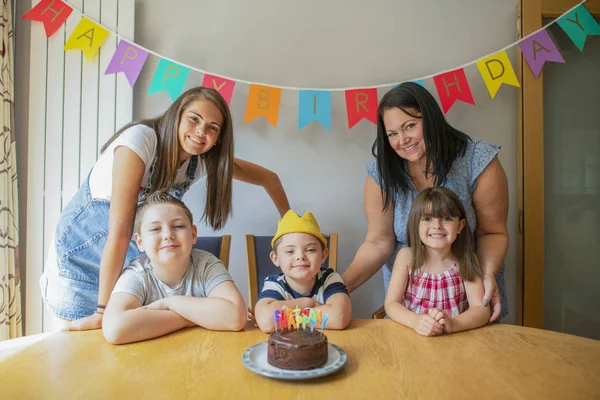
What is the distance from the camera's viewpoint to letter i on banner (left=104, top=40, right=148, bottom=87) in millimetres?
2203

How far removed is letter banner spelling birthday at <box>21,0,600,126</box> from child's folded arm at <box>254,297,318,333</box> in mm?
1093

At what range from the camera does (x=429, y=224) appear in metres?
1.56

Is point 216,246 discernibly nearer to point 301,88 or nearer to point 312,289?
point 312,289

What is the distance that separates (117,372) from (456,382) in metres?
0.71

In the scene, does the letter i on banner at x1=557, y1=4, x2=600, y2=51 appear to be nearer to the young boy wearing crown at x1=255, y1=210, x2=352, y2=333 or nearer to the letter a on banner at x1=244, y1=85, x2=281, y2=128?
the letter a on banner at x1=244, y1=85, x2=281, y2=128

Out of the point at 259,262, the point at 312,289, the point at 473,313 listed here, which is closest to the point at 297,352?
the point at 312,289

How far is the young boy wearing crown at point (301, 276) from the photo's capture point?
1.40 metres

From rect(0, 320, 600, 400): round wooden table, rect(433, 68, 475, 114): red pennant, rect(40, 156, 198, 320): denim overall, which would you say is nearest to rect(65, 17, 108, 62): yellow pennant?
rect(40, 156, 198, 320): denim overall

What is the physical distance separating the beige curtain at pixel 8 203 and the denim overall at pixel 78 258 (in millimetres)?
611

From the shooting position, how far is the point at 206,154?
1786 millimetres

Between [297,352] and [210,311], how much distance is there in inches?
15.2

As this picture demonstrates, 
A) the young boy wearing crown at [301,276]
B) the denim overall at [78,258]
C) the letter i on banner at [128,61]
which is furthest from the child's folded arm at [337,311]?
the letter i on banner at [128,61]

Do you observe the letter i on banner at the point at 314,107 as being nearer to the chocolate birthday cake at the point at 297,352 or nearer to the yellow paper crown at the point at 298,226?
the yellow paper crown at the point at 298,226

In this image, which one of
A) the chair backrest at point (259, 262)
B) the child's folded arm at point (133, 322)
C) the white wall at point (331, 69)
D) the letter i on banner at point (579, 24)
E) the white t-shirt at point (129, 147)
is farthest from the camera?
the white wall at point (331, 69)
